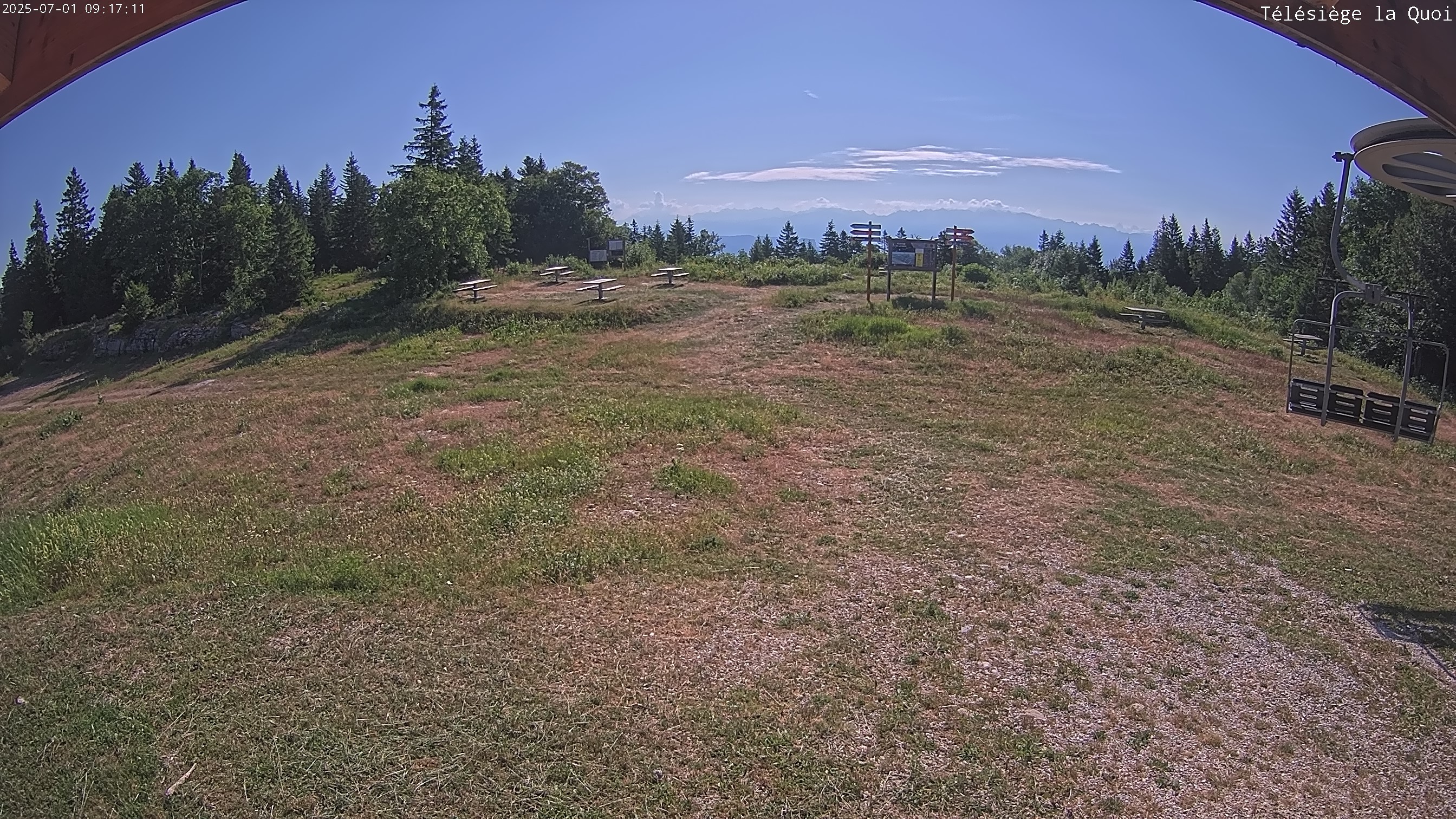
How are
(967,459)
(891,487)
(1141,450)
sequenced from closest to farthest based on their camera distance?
(891,487) → (967,459) → (1141,450)

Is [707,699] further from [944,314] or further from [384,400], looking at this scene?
[944,314]

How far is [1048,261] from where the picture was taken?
75688 millimetres

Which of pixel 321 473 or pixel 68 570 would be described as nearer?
pixel 68 570

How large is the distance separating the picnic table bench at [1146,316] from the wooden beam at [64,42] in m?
26.6

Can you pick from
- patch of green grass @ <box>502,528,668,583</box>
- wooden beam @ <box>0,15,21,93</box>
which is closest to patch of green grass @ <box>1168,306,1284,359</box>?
patch of green grass @ <box>502,528,668,583</box>

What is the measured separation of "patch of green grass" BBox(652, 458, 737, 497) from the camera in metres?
10.5

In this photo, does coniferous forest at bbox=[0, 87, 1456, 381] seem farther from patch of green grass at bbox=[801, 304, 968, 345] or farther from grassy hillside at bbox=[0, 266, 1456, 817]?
grassy hillside at bbox=[0, 266, 1456, 817]

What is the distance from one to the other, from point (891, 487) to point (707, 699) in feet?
18.2

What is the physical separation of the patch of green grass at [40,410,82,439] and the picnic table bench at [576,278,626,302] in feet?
43.9

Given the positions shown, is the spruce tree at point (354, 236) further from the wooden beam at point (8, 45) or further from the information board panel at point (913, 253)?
the wooden beam at point (8, 45)

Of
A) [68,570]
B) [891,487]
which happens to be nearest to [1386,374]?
[891,487]

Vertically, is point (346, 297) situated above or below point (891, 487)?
above

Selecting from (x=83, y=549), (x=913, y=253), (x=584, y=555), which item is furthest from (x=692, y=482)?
(x=913, y=253)

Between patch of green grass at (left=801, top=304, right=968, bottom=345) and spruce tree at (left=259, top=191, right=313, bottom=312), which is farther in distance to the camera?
spruce tree at (left=259, top=191, right=313, bottom=312)
